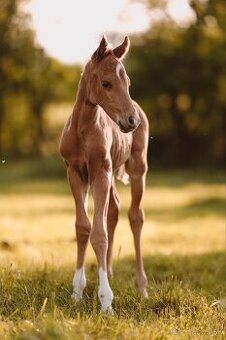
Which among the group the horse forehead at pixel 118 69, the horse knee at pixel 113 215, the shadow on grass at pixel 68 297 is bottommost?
the shadow on grass at pixel 68 297

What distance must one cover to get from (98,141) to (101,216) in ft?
2.10

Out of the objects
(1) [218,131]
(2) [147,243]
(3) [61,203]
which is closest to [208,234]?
(2) [147,243]

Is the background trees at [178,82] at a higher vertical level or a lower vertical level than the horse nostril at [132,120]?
lower

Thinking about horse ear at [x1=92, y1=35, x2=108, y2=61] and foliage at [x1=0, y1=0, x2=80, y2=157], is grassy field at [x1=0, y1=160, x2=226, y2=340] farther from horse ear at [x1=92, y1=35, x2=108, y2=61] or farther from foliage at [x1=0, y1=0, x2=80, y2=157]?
foliage at [x1=0, y1=0, x2=80, y2=157]

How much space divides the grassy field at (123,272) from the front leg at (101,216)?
25 centimetres

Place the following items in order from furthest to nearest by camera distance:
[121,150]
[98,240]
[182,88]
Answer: [182,88] < [121,150] < [98,240]

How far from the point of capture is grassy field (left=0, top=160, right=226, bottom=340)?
16.9 feet

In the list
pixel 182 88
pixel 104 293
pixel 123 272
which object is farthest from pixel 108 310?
pixel 182 88

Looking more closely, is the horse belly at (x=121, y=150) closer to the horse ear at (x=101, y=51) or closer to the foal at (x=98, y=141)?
the foal at (x=98, y=141)

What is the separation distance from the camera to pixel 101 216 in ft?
20.7

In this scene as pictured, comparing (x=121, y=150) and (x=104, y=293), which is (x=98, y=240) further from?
(x=121, y=150)

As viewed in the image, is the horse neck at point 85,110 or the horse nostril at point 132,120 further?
the horse neck at point 85,110

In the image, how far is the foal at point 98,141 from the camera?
19.7 ft

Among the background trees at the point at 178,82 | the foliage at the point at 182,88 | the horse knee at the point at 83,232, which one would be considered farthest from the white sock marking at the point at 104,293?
the foliage at the point at 182,88
